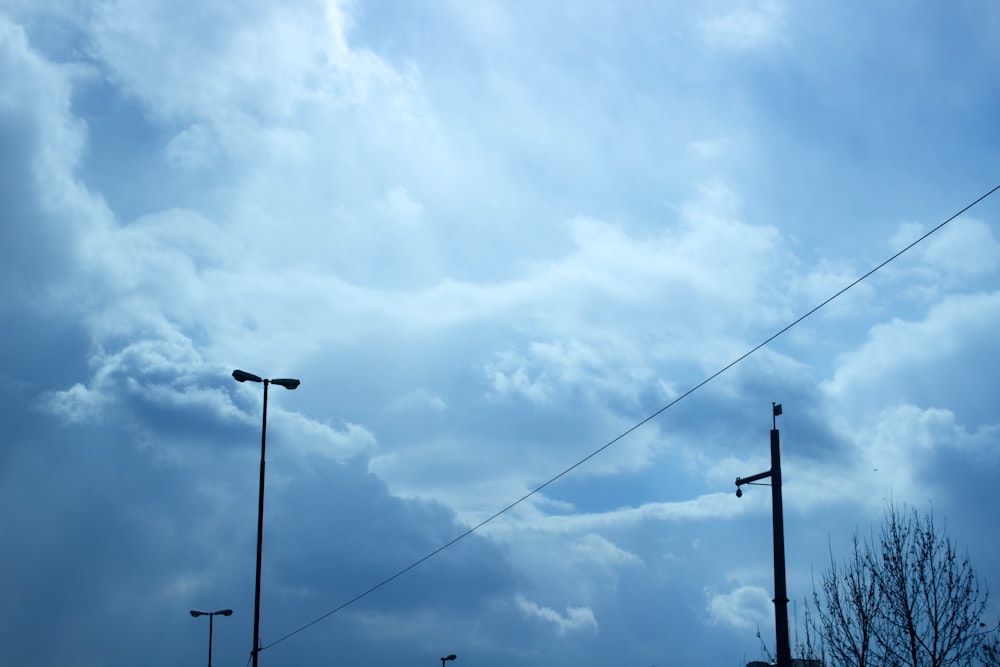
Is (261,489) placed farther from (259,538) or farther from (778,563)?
(778,563)

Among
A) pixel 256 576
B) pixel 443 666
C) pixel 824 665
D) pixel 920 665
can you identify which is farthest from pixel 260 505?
pixel 443 666

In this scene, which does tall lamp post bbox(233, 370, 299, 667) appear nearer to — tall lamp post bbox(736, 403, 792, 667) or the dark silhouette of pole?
the dark silhouette of pole

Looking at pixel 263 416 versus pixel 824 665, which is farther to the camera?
pixel 263 416

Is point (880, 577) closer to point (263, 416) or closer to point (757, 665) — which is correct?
point (757, 665)

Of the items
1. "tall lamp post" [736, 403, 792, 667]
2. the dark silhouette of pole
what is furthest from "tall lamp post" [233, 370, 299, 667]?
"tall lamp post" [736, 403, 792, 667]

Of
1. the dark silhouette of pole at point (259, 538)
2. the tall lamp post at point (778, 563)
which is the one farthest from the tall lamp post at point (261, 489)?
the tall lamp post at point (778, 563)

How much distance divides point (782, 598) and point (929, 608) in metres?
11.8

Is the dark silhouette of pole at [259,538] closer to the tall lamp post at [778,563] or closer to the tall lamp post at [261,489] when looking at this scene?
the tall lamp post at [261,489]

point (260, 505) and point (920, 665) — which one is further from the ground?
point (260, 505)

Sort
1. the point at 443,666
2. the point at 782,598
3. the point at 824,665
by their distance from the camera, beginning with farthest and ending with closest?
the point at 443,666 → the point at 824,665 → the point at 782,598

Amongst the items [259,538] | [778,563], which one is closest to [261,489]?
[259,538]

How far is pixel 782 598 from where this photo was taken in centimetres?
2200

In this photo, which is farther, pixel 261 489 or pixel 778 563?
pixel 261 489

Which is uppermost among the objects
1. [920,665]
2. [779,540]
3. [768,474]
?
[768,474]
